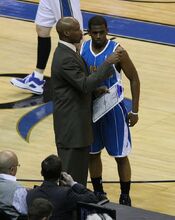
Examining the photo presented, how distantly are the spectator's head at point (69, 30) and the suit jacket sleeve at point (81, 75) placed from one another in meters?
0.15

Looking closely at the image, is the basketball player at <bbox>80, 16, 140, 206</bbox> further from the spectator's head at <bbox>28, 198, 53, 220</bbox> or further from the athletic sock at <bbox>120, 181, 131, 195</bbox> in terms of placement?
the spectator's head at <bbox>28, 198, 53, 220</bbox>

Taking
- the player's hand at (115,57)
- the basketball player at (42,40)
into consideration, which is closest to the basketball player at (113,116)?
the player's hand at (115,57)

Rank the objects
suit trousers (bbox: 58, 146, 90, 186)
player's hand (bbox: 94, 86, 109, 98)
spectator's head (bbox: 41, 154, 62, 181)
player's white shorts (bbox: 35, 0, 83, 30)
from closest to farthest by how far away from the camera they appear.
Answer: spectator's head (bbox: 41, 154, 62, 181), suit trousers (bbox: 58, 146, 90, 186), player's hand (bbox: 94, 86, 109, 98), player's white shorts (bbox: 35, 0, 83, 30)

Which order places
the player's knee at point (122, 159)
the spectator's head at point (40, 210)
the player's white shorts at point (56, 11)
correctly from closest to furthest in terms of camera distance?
the spectator's head at point (40, 210) < the player's knee at point (122, 159) < the player's white shorts at point (56, 11)

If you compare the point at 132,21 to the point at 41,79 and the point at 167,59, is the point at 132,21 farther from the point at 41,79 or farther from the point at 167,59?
the point at 41,79

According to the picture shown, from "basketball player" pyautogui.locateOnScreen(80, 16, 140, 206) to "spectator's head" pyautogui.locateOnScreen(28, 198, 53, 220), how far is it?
214 centimetres

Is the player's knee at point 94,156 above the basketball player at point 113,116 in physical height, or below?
below

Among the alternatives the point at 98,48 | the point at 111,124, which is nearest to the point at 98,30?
the point at 98,48

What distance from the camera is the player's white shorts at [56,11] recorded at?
1066 cm

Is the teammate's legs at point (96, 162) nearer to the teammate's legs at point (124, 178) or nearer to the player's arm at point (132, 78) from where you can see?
the teammate's legs at point (124, 178)

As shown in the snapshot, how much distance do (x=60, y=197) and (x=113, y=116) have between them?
Answer: 1.69 metres

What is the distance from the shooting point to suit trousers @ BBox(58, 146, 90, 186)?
25.3ft

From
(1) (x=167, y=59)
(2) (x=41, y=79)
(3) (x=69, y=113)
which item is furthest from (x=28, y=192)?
(1) (x=167, y=59)

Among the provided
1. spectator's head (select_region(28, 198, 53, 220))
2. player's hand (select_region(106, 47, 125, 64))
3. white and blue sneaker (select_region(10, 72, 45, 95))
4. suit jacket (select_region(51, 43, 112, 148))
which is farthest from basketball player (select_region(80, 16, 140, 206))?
white and blue sneaker (select_region(10, 72, 45, 95))
